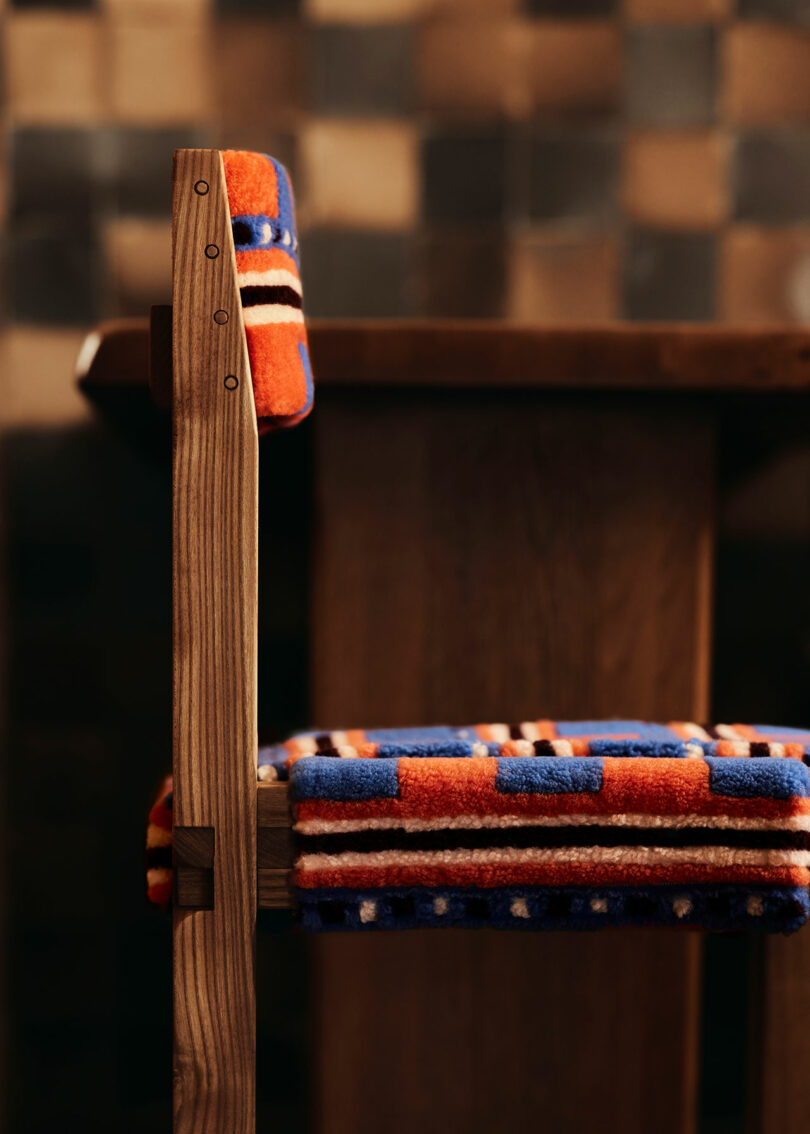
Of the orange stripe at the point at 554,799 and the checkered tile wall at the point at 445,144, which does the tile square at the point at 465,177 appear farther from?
the orange stripe at the point at 554,799

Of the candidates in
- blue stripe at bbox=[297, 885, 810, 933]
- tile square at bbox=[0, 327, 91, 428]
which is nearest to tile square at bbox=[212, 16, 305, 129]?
tile square at bbox=[0, 327, 91, 428]

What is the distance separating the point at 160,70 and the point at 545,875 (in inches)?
52.0

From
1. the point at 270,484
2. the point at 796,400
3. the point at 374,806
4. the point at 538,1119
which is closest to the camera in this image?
the point at 374,806

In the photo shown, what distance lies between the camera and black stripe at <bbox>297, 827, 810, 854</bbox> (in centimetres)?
65

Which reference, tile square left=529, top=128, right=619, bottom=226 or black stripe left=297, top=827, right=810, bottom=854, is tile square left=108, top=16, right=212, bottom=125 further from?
black stripe left=297, top=827, right=810, bottom=854

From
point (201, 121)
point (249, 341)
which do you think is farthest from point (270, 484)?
point (249, 341)

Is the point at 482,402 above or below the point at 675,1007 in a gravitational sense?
above

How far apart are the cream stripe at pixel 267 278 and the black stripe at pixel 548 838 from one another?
396mm

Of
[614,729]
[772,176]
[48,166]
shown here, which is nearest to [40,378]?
[48,166]

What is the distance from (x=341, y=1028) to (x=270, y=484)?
729 mm

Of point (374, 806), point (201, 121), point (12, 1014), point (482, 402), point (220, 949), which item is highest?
point (201, 121)

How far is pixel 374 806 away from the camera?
0.65m

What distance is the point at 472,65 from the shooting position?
4.61ft

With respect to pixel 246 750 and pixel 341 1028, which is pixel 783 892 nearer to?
pixel 246 750
